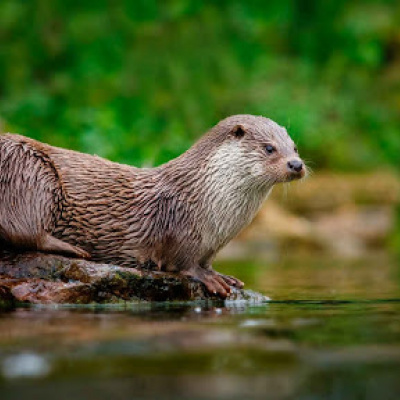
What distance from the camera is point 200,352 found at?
2568 millimetres

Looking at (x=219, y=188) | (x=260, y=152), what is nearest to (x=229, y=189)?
(x=219, y=188)

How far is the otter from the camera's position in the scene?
4.50 metres

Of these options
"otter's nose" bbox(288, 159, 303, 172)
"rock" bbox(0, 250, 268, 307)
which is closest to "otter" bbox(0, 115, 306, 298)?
"otter's nose" bbox(288, 159, 303, 172)

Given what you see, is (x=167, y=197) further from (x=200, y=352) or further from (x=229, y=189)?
(x=200, y=352)

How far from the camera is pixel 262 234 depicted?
13336 mm

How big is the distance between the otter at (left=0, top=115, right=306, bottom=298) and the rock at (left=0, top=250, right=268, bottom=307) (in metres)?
0.15

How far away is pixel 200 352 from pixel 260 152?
2.16 meters

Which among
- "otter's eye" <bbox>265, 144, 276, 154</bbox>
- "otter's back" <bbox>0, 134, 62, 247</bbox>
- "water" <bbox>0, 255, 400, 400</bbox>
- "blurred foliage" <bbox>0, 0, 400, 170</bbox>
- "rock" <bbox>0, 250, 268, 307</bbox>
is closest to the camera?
"water" <bbox>0, 255, 400, 400</bbox>

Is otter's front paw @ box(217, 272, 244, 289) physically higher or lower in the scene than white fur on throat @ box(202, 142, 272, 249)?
lower

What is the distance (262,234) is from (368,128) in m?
2.22

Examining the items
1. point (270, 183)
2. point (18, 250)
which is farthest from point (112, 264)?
point (270, 183)

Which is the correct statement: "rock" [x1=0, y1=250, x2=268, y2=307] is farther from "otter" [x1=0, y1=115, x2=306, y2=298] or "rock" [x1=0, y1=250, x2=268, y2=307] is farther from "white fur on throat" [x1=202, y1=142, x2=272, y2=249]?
"white fur on throat" [x1=202, y1=142, x2=272, y2=249]

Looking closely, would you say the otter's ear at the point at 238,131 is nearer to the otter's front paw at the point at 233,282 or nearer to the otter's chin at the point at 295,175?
the otter's chin at the point at 295,175

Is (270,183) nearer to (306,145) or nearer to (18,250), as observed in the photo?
(18,250)
